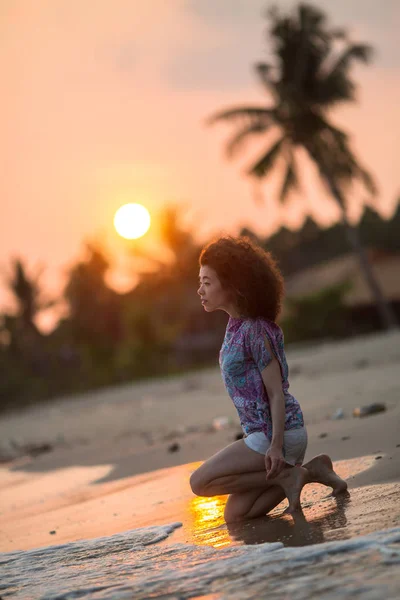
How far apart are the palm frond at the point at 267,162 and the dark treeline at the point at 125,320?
33.1ft

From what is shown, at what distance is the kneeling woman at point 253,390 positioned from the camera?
12.0ft

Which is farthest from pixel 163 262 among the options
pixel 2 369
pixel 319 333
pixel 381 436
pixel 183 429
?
pixel 381 436

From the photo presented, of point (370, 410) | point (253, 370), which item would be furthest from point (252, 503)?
point (370, 410)

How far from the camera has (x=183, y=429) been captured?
8.50m

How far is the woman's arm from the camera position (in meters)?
3.56

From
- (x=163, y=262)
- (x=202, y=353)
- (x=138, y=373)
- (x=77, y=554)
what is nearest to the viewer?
(x=77, y=554)

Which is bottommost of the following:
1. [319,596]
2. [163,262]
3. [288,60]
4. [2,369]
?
[319,596]

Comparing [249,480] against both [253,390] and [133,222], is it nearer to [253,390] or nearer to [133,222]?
[253,390]

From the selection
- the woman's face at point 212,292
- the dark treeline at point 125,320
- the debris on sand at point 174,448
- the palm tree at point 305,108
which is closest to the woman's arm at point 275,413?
the woman's face at point 212,292

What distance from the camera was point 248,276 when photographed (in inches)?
145

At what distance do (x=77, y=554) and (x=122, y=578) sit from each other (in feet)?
2.42

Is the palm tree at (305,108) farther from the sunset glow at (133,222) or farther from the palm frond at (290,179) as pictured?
the sunset glow at (133,222)

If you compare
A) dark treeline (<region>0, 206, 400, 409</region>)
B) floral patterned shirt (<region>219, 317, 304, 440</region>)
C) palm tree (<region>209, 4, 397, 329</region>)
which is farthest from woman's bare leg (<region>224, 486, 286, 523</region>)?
dark treeline (<region>0, 206, 400, 409</region>)

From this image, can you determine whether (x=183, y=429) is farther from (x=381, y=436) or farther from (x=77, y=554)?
(x=77, y=554)
